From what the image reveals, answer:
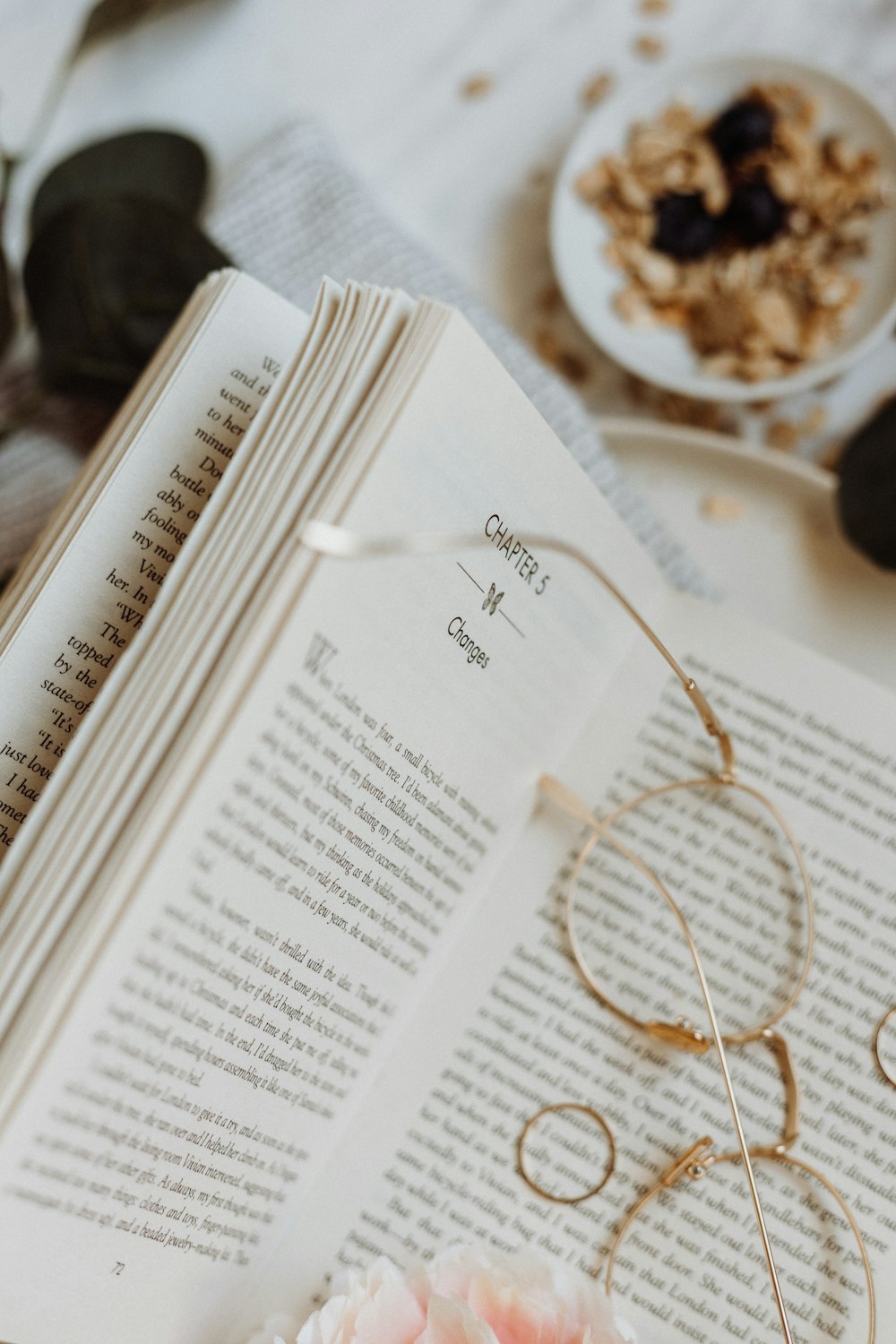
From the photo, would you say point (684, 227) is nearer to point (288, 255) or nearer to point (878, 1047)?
point (288, 255)

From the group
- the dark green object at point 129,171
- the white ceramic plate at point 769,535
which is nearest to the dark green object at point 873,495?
the white ceramic plate at point 769,535

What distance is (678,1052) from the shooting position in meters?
0.40

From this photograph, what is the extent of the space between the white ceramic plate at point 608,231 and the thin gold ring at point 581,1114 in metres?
0.34

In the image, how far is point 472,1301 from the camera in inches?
13.7

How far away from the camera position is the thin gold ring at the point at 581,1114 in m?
0.40

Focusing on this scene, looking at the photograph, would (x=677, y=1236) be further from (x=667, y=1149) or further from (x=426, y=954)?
(x=426, y=954)

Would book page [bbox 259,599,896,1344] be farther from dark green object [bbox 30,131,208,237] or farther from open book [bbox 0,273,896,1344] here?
dark green object [bbox 30,131,208,237]

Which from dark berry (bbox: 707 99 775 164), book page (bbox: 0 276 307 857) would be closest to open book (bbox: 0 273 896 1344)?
book page (bbox: 0 276 307 857)

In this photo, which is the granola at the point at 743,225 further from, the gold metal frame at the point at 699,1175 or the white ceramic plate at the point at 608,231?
the gold metal frame at the point at 699,1175

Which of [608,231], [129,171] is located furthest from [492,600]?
[129,171]

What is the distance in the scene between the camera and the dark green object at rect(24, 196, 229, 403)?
20.9 inches

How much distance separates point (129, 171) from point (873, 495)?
0.44 m

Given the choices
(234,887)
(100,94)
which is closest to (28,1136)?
(234,887)

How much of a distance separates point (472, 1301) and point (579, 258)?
480mm
